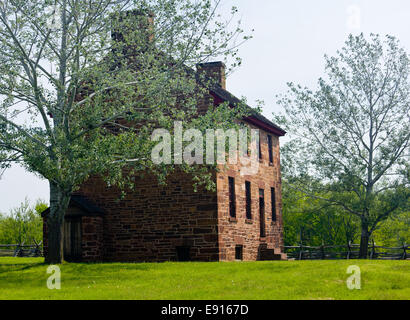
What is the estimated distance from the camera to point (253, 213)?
27500mm

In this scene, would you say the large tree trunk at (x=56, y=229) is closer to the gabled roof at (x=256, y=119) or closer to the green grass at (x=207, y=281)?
the green grass at (x=207, y=281)

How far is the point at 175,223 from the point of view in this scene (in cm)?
2370

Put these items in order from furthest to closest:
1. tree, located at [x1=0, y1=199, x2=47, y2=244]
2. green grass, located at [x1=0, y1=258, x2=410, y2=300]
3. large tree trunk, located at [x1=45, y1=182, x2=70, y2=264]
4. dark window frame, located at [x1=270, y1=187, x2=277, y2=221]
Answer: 1. tree, located at [x1=0, y1=199, x2=47, y2=244]
2. dark window frame, located at [x1=270, y1=187, x2=277, y2=221]
3. large tree trunk, located at [x1=45, y1=182, x2=70, y2=264]
4. green grass, located at [x1=0, y1=258, x2=410, y2=300]

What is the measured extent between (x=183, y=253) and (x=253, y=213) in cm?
531

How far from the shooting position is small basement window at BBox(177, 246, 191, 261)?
23547 mm

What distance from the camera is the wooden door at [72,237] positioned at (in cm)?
2402

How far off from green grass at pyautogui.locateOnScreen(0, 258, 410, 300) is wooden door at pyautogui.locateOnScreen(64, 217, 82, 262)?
493 cm

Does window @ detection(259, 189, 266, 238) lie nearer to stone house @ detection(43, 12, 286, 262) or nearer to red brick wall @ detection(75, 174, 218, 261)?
stone house @ detection(43, 12, 286, 262)

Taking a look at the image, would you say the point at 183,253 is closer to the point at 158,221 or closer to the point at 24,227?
the point at 158,221

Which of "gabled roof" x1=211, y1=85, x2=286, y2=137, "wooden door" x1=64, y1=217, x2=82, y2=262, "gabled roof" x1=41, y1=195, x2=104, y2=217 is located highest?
"gabled roof" x1=211, y1=85, x2=286, y2=137

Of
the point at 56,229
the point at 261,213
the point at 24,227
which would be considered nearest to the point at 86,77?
the point at 56,229

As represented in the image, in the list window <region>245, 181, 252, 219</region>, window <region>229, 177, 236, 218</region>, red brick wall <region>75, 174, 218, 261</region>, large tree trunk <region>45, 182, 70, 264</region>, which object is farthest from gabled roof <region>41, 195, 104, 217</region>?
window <region>245, 181, 252, 219</region>
